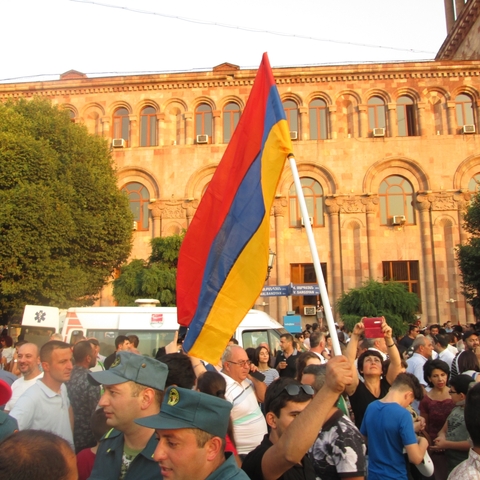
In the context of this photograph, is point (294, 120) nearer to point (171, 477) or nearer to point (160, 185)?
point (160, 185)

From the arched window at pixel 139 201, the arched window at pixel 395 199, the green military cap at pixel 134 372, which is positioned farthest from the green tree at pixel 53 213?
the green military cap at pixel 134 372

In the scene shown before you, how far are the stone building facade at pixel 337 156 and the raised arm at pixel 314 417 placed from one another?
24.2m

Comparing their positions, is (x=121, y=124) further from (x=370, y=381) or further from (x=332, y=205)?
(x=370, y=381)

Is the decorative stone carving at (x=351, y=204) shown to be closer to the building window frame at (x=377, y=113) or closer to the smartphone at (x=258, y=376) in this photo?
the building window frame at (x=377, y=113)

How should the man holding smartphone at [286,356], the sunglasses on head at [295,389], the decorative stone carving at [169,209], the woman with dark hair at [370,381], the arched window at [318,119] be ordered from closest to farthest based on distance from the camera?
the sunglasses on head at [295,389] < the woman with dark hair at [370,381] < the man holding smartphone at [286,356] < the decorative stone carving at [169,209] < the arched window at [318,119]

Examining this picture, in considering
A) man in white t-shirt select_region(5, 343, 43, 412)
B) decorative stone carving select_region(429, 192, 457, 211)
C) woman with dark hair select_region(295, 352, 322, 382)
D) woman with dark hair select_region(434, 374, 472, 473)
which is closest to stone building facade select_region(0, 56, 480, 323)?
decorative stone carving select_region(429, 192, 457, 211)

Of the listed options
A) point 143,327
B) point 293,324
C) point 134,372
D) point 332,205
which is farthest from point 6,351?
point 332,205

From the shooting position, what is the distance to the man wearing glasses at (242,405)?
14.9 ft

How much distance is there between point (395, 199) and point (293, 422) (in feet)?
88.7

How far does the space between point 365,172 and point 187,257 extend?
24776 mm

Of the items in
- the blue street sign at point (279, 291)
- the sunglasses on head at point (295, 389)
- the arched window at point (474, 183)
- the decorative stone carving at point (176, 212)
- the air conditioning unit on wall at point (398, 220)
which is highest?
the arched window at point (474, 183)

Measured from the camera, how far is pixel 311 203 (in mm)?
28594

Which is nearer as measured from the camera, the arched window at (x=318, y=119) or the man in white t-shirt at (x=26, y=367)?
the man in white t-shirt at (x=26, y=367)

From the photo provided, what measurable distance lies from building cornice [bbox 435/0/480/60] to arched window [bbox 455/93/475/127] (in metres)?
5.88
